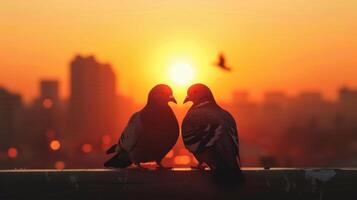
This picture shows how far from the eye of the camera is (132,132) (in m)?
8.98

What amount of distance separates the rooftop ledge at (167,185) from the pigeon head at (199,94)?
10.2ft

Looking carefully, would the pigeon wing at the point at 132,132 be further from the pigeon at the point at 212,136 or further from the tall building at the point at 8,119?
the tall building at the point at 8,119

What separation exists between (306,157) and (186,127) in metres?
170

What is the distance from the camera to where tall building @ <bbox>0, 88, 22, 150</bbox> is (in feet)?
518

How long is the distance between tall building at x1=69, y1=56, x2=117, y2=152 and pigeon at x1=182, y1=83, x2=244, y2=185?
6004 inches

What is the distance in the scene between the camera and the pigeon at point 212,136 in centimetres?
758

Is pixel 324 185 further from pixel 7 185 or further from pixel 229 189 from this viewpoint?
pixel 7 185

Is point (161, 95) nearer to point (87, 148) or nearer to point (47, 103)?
point (87, 148)

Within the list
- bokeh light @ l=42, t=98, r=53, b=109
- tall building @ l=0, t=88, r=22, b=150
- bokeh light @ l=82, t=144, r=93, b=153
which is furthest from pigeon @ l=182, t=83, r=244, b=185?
bokeh light @ l=42, t=98, r=53, b=109

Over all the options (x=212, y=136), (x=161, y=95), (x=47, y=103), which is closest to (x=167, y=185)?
(x=212, y=136)

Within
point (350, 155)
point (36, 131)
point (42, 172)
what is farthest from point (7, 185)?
point (36, 131)

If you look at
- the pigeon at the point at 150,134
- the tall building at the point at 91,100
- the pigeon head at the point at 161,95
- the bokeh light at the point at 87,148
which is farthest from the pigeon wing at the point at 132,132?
the tall building at the point at 91,100

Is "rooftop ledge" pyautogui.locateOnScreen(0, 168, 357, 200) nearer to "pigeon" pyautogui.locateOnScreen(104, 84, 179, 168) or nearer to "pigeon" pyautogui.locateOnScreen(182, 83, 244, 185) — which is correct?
"pigeon" pyautogui.locateOnScreen(182, 83, 244, 185)

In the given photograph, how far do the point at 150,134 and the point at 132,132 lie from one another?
0.19 m
